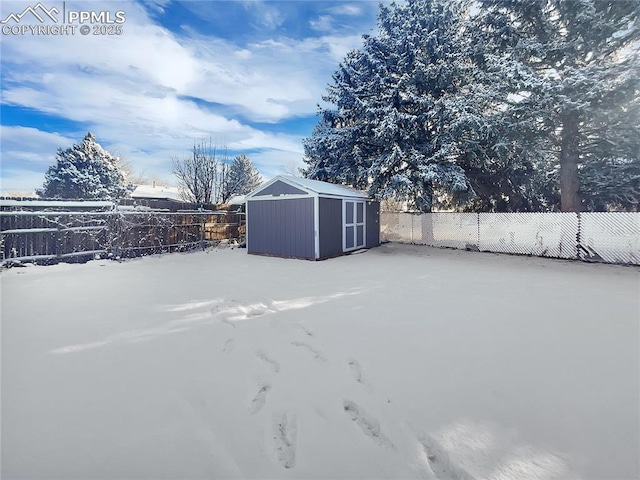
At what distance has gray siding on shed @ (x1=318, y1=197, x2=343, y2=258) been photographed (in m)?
8.25

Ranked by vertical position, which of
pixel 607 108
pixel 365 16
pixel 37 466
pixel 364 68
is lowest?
pixel 37 466

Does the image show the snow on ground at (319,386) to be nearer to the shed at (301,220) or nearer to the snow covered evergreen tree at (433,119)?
the shed at (301,220)

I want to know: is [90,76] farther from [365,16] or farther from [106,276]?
[365,16]

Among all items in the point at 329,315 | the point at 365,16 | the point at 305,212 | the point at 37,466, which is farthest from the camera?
the point at 365,16

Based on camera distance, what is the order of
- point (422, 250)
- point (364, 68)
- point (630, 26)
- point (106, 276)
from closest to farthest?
1. point (106, 276)
2. point (630, 26)
3. point (422, 250)
4. point (364, 68)

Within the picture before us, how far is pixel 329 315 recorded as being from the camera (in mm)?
3574

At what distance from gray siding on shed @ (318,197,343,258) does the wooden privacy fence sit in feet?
13.8

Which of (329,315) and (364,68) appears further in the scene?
(364,68)

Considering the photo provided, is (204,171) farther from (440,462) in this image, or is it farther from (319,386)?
(440,462)

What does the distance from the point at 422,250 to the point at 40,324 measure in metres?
9.54

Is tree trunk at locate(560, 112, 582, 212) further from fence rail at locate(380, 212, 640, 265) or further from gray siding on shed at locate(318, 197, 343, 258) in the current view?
gray siding on shed at locate(318, 197, 343, 258)

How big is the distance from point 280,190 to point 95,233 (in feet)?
15.1

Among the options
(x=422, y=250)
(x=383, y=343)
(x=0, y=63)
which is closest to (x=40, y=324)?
(x=383, y=343)

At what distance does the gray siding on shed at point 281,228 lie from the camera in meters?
8.21
